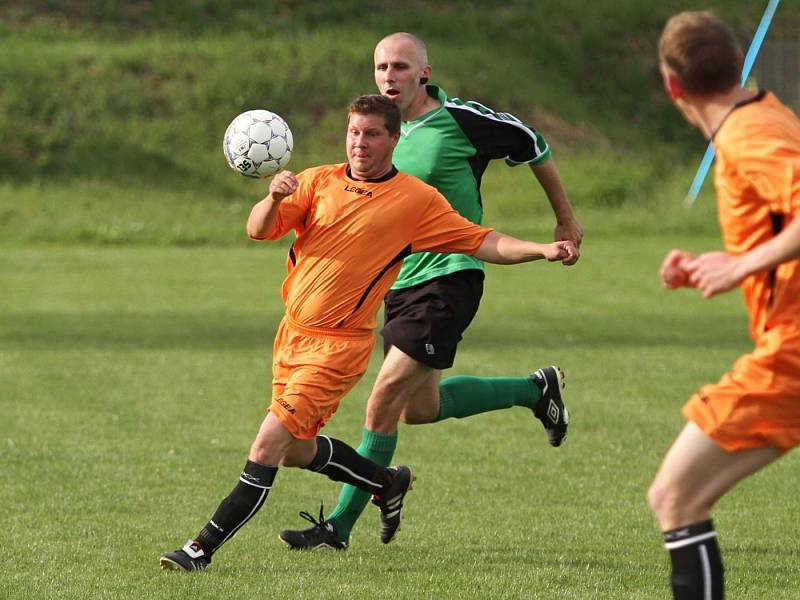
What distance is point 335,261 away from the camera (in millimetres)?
6477

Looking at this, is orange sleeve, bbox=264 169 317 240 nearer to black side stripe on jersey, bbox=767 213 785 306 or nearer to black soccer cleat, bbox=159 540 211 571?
black soccer cleat, bbox=159 540 211 571

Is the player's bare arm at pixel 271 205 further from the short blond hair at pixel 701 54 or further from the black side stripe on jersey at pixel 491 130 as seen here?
the short blond hair at pixel 701 54

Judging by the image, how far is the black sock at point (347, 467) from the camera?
6.80 meters

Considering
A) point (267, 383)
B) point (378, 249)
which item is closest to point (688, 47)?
point (378, 249)

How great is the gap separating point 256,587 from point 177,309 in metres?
12.2

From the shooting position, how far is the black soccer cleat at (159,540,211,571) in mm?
6309

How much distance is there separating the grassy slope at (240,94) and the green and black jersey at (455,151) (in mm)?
20854

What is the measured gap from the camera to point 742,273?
14.0 ft

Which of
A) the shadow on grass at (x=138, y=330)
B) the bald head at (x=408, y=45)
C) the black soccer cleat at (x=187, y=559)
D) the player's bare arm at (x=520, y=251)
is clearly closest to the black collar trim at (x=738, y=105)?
the player's bare arm at (x=520, y=251)

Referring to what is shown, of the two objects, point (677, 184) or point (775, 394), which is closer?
point (775, 394)

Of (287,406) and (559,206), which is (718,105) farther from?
(559,206)

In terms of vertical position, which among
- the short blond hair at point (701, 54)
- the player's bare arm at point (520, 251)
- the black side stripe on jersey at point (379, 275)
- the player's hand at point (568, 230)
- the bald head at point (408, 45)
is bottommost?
the black side stripe on jersey at point (379, 275)

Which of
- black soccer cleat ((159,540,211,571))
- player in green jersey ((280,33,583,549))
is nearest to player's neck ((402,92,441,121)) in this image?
player in green jersey ((280,33,583,549))

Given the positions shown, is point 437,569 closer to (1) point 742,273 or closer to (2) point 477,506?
(2) point 477,506
